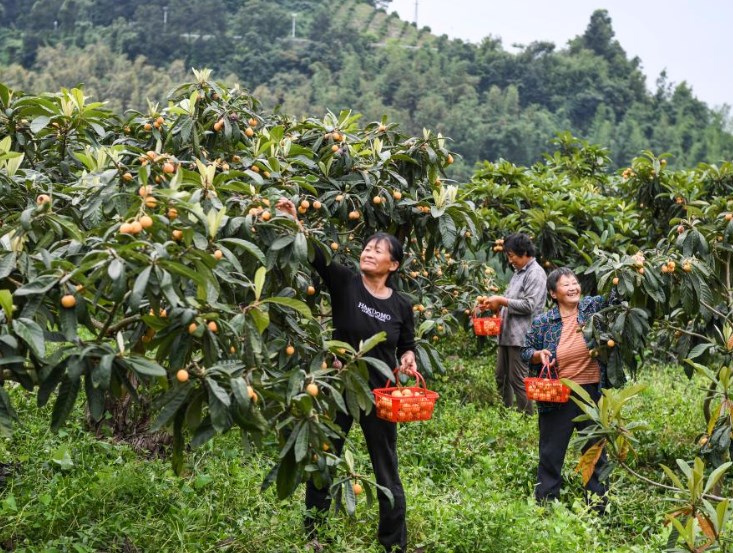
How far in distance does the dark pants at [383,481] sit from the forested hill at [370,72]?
32049 mm

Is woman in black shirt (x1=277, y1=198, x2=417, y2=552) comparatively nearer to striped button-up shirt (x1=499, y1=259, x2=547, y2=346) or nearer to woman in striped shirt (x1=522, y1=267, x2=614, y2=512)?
woman in striped shirt (x1=522, y1=267, x2=614, y2=512)

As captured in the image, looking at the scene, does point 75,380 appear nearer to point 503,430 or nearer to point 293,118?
point 293,118

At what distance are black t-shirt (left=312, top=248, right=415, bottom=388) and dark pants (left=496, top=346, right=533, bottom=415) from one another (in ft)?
8.15

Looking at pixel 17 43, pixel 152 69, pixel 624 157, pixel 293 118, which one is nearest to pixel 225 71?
pixel 152 69

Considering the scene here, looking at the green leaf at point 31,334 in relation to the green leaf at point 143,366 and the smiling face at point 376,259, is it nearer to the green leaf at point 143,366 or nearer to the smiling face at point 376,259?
the green leaf at point 143,366

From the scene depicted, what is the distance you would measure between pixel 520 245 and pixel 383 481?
7.30 feet

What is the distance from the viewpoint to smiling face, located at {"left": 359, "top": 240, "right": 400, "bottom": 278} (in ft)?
10.6

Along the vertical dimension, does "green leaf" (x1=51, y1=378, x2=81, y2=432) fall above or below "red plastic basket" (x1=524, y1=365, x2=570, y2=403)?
above

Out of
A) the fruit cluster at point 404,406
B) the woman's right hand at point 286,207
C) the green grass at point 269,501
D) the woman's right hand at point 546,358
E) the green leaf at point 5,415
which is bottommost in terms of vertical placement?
the green grass at point 269,501

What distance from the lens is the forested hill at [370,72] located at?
3769 cm

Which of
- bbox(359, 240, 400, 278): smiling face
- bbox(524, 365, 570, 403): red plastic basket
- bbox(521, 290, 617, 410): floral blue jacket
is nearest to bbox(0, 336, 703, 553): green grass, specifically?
bbox(524, 365, 570, 403): red plastic basket

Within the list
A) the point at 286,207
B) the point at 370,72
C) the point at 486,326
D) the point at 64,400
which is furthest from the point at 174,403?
the point at 370,72

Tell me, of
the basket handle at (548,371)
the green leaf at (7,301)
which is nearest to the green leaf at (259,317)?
the green leaf at (7,301)

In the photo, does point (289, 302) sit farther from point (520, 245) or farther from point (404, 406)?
point (520, 245)
